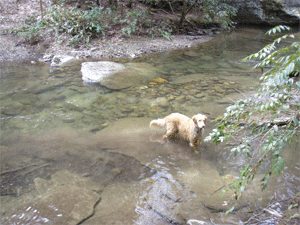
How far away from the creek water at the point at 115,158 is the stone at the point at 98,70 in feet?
1.10

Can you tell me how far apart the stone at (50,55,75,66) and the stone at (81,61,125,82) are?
1873 mm

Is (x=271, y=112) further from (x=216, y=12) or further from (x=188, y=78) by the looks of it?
(x=216, y=12)

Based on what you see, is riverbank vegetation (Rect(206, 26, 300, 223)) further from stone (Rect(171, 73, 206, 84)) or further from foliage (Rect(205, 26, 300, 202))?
stone (Rect(171, 73, 206, 84))

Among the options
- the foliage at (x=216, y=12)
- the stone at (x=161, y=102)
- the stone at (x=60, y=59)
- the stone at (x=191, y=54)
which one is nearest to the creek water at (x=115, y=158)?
the stone at (x=161, y=102)

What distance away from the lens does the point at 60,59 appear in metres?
9.80

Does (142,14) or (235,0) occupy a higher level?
(235,0)

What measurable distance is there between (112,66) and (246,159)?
623 centimetres

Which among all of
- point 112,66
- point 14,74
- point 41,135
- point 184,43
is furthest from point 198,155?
point 184,43

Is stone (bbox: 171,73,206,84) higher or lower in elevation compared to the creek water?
higher

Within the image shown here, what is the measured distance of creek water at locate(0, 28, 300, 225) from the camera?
2.90 metres

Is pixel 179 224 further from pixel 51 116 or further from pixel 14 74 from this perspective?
pixel 14 74

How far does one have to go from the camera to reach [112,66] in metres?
8.55

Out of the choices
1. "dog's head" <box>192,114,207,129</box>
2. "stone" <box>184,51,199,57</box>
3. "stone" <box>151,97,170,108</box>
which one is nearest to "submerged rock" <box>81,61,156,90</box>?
"stone" <box>151,97,170,108</box>

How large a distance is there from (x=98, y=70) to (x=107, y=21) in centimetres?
607
